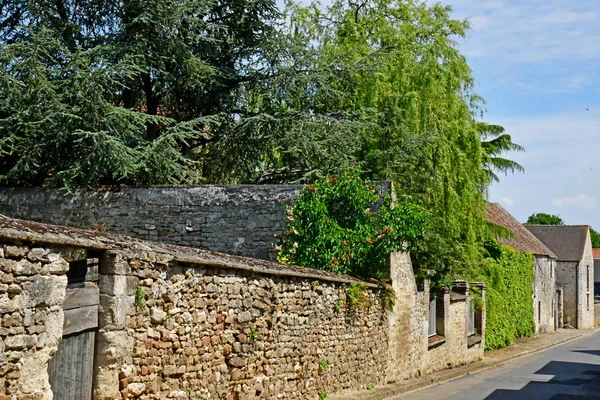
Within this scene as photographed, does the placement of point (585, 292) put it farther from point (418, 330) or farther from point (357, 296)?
point (357, 296)

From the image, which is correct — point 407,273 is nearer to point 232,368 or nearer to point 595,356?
point 232,368

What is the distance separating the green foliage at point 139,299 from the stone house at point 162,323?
1cm

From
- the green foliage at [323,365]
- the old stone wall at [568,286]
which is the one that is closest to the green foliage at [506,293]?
the green foliage at [323,365]

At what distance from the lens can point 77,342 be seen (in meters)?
6.95

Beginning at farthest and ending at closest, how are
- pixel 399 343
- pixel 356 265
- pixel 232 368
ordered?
1. pixel 399 343
2. pixel 356 265
3. pixel 232 368

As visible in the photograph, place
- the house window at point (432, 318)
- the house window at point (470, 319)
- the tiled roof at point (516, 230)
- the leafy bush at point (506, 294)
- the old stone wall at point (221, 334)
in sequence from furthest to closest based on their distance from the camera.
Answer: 1. the tiled roof at point (516, 230)
2. the leafy bush at point (506, 294)
3. the house window at point (470, 319)
4. the house window at point (432, 318)
5. the old stone wall at point (221, 334)

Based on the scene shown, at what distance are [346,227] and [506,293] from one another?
18228 millimetres

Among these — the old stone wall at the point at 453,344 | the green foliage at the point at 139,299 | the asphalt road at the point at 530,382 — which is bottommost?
the asphalt road at the point at 530,382

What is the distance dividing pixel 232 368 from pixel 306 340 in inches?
93.8

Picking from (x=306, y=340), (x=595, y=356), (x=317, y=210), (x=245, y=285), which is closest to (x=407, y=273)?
(x=317, y=210)

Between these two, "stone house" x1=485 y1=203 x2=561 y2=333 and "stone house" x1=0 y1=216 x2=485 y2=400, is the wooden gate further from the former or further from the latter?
"stone house" x1=485 y1=203 x2=561 y2=333

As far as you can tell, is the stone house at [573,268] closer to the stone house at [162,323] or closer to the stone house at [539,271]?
the stone house at [539,271]

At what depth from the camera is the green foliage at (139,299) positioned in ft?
24.7

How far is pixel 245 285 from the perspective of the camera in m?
9.72
